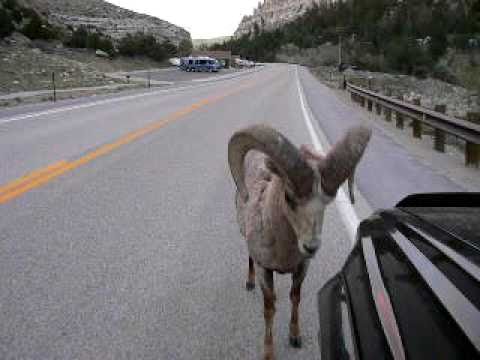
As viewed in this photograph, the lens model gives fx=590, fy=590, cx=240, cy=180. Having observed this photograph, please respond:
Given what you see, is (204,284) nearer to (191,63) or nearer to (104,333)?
(104,333)

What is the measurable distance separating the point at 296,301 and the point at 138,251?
6.83 ft

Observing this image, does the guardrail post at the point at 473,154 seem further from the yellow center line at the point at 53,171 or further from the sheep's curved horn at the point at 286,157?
the sheep's curved horn at the point at 286,157

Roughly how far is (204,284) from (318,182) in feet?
5.98

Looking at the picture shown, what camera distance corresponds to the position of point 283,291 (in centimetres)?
489

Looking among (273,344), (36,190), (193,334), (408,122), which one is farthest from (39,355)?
(408,122)

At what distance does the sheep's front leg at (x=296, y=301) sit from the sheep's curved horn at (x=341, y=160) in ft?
2.32

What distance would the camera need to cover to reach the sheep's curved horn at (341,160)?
11.7 feet

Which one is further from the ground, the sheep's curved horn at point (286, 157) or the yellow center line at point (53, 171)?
the sheep's curved horn at point (286, 157)

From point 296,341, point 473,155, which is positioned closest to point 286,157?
point 296,341

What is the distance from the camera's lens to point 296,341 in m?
4.09

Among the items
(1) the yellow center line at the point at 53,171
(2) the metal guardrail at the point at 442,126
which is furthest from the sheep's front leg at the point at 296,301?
(2) the metal guardrail at the point at 442,126

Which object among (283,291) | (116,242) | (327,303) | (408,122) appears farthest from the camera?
(408,122)

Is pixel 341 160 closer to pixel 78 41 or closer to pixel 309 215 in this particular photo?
pixel 309 215

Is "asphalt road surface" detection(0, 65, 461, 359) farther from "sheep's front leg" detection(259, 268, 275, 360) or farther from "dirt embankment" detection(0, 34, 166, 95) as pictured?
"dirt embankment" detection(0, 34, 166, 95)
